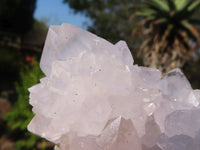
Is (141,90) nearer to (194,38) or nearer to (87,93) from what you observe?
(87,93)

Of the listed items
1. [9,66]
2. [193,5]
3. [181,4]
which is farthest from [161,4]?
[9,66]

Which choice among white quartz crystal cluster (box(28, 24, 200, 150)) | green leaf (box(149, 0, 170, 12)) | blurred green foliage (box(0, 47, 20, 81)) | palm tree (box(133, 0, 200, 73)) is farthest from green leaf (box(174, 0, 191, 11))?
blurred green foliage (box(0, 47, 20, 81))

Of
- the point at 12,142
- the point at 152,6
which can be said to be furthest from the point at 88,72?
the point at 12,142

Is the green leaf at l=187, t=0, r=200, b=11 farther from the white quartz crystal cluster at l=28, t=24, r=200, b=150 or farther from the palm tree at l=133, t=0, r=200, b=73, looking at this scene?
the white quartz crystal cluster at l=28, t=24, r=200, b=150

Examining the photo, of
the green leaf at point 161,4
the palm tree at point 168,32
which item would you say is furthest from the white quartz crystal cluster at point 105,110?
the green leaf at point 161,4

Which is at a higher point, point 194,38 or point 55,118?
point 194,38

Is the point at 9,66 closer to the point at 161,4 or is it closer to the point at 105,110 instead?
the point at 161,4

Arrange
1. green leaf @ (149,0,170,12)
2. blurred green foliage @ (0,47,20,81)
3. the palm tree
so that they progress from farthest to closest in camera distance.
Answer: blurred green foliage @ (0,47,20,81), green leaf @ (149,0,170,12), the palm tree
